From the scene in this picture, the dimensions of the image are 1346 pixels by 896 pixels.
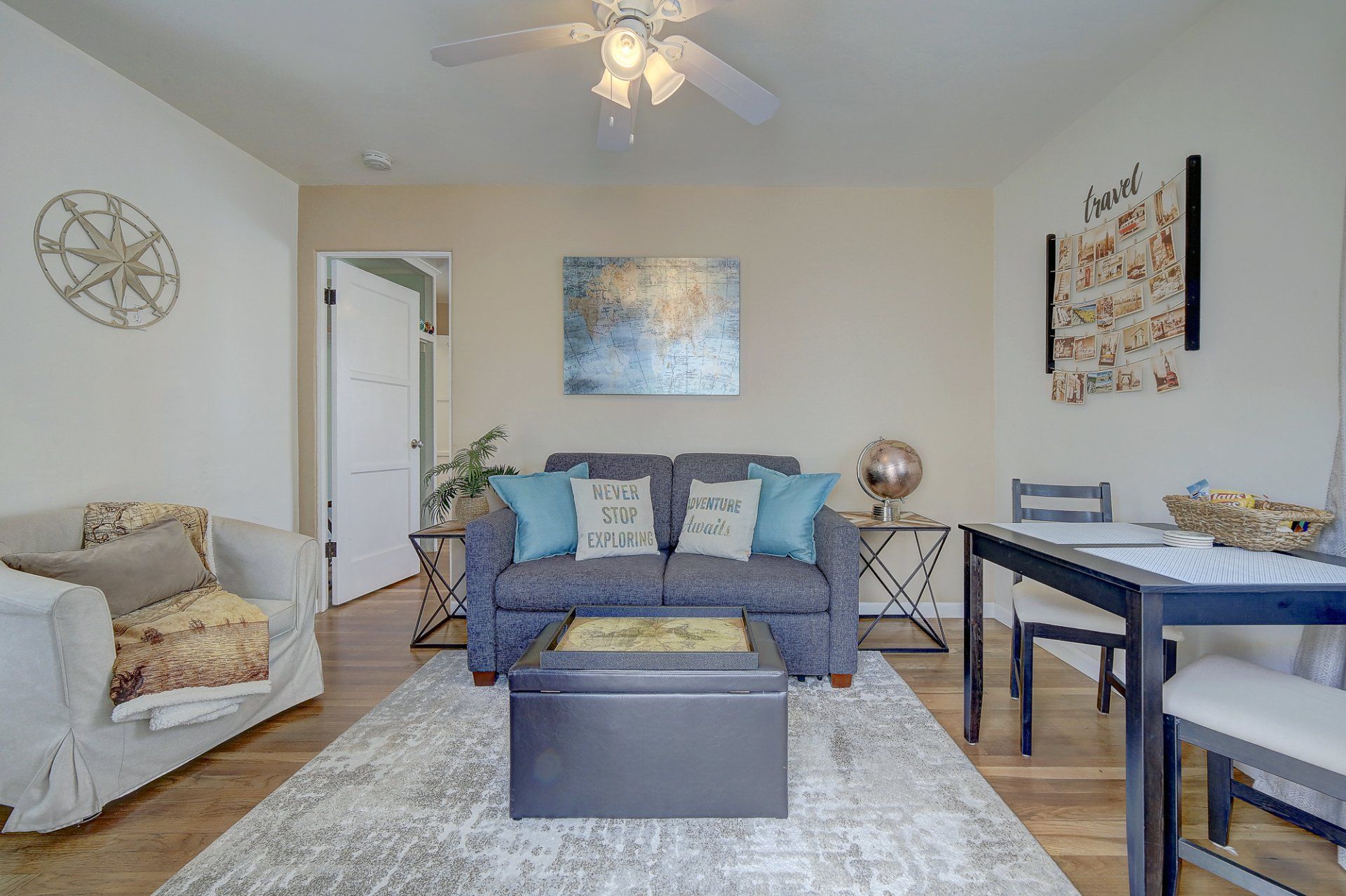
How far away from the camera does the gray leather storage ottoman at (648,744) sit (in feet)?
4.91

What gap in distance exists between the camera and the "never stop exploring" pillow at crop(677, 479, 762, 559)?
2592 mm

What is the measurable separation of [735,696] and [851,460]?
6.79ft

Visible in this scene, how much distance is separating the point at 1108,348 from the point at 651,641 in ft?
7.54

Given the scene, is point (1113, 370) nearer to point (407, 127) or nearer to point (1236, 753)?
point (1236, 753)

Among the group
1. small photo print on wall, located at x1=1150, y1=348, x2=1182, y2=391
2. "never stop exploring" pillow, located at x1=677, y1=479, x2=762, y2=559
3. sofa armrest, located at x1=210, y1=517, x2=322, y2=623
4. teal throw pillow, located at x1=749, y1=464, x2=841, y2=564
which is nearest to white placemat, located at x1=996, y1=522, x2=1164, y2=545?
small photo print on wall, located at x1=1150, y1=348, x2=1182, y2=391

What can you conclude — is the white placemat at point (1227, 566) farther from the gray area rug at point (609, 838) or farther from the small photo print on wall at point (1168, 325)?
the small photo print on wall at point (1168, 325)

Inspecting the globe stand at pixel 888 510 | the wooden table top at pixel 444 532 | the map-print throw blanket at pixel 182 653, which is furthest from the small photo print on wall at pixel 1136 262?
the map-print throw blanket at pixel 182 653

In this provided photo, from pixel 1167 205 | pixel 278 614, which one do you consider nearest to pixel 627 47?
pixel 1167 205

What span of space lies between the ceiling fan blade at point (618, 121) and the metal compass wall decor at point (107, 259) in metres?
2.05

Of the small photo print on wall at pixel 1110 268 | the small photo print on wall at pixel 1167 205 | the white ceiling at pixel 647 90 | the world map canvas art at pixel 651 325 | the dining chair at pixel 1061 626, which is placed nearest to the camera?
the dining chair at pixel 1061 626

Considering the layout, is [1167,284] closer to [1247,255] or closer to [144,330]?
[1247,255]

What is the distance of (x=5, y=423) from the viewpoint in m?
1.94

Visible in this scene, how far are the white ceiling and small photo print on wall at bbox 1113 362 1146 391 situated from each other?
1.18m

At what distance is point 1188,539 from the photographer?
1.56 metres
